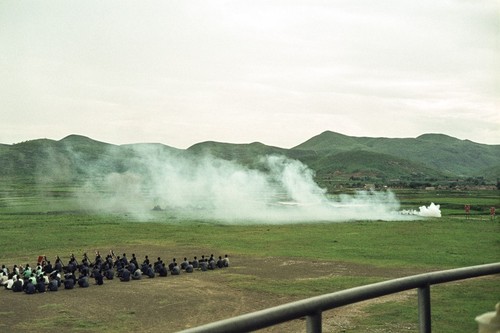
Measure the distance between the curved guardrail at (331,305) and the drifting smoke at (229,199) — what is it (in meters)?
72.4

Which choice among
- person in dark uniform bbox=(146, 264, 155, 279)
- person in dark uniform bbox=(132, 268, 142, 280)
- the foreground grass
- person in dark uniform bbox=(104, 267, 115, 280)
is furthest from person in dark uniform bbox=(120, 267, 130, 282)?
the foreground grass

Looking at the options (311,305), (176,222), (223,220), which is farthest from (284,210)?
(311,305)

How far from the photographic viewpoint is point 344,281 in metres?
30.3

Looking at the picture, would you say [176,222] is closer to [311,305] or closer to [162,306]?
[162,306]

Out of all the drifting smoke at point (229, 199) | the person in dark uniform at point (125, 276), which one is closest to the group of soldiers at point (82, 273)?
the person in dark uniform at point (125, 276)

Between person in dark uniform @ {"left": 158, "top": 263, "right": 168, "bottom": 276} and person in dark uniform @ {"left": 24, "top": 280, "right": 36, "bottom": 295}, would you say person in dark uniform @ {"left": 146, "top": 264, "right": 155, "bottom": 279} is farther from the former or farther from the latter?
person in dark uniform @ {"left": 24, "top": 280, "right": 36, "bottom": 295}

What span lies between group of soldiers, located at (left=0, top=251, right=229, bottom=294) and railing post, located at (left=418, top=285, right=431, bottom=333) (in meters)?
28.8

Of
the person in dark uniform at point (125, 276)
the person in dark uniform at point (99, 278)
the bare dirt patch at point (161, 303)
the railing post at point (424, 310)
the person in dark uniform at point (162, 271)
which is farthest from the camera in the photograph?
the person in dark uniform at point (162, 271)

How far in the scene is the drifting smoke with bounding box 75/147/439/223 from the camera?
8612cm

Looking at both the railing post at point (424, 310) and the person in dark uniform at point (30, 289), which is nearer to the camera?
the railing post at point (424, 310)

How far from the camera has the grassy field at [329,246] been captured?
73.1 ft

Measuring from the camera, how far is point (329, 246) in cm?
4794

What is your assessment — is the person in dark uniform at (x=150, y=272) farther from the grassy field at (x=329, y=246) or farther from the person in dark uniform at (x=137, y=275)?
the grassy field at (x=329, y=246)

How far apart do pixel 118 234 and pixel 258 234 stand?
47.6ft
